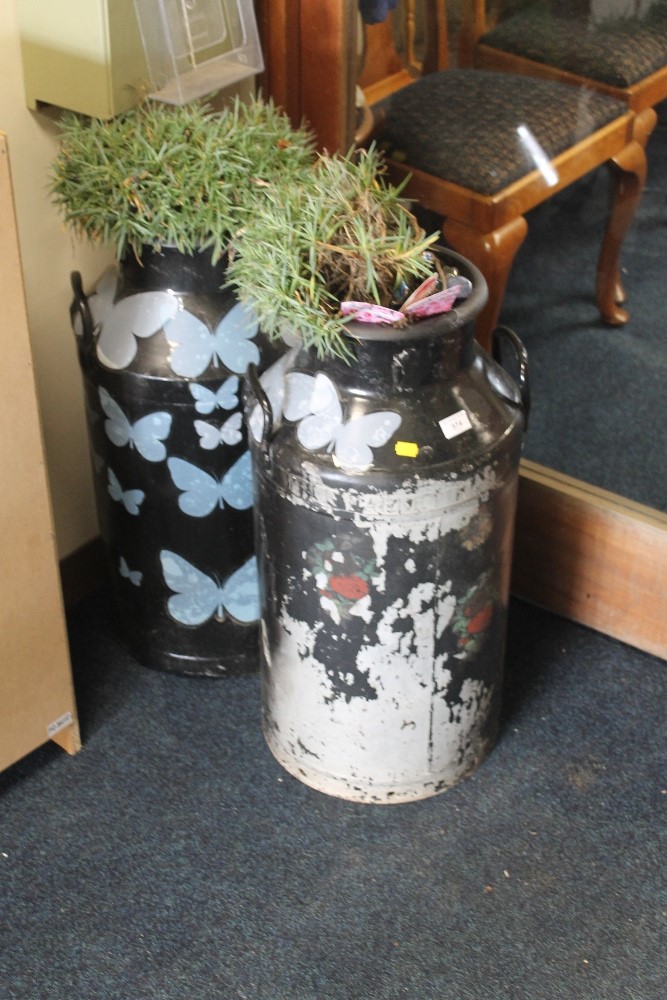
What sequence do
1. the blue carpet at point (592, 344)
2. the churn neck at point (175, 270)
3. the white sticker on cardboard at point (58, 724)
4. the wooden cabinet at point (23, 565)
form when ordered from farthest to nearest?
the blue carpet at point (592, 344), the white sticker on cardboard at point (58, 724), the churn neck at point (175, 270), the wooden cabinet at point (23, 565)

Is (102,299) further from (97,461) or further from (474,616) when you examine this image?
(474,616)

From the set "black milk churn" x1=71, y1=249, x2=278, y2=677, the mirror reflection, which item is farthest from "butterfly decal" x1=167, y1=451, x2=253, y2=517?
the mirror reflection

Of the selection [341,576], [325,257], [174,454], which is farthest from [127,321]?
[341,576]

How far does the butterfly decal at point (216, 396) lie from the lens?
4.99 feet

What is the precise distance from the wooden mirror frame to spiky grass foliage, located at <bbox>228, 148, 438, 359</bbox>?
1.63ft

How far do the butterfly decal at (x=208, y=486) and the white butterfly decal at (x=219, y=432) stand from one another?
4 cm

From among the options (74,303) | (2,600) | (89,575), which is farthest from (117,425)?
(89,575)

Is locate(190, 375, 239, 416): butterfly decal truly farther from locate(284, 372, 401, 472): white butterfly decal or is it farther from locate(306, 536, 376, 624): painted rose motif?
locate(306, 536, 376, 624): painted rose motif

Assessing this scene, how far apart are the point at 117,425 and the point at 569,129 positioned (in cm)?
83

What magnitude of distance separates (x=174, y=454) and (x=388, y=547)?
0.39 m

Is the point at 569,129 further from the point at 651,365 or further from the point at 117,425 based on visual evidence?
the point at 117,425

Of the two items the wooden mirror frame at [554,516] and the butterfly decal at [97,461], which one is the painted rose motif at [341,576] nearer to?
the butterfly decal at [97,461]

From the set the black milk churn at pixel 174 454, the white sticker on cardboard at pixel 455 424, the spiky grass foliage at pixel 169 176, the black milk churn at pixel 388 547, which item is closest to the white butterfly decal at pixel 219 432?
the black milk churn at pixel 174 454

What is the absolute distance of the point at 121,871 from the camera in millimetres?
1485
